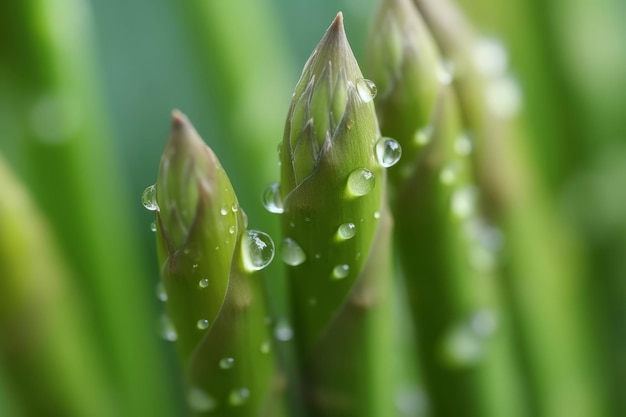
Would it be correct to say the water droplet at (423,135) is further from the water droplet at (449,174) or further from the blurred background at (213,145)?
the blurred background at (213,145)

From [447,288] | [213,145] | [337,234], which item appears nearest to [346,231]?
[337,234]

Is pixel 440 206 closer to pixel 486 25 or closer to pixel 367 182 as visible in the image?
pixel 367 182

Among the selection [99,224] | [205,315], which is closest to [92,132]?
[99,224]

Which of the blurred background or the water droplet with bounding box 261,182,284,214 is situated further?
the blurred background

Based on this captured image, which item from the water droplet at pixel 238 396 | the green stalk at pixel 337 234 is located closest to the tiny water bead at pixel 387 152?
the green stalk at pixel 337 234

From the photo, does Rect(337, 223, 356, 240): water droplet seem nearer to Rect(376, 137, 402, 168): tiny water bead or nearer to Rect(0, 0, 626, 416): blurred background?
Rect(376, 137, 402, 168): tiny water bead

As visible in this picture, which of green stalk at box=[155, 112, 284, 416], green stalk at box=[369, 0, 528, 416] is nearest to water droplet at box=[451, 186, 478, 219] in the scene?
green stalk at box=[369, 0, 528, 416]

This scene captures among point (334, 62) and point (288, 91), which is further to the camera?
point (288, 91)
